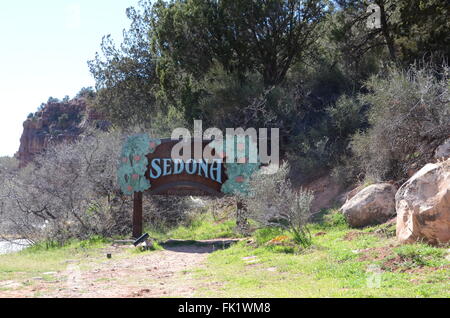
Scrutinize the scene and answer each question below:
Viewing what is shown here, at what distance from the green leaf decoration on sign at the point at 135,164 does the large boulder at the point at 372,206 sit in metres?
6.41

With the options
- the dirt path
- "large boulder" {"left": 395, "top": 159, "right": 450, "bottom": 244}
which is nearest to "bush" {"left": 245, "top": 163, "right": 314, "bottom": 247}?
the dirt path

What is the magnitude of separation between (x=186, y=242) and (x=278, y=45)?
38.8 feet

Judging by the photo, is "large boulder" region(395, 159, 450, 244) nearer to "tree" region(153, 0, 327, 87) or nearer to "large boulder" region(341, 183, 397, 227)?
"large boulder" region(341, 183, 397, 227)

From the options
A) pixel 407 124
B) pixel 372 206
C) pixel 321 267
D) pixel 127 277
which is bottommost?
pixel 127 277

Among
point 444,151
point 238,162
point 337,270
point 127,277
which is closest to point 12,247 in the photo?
point 238,162

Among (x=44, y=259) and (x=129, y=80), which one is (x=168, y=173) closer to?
(x=44, y=259)

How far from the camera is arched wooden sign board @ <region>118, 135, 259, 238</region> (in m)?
14.5

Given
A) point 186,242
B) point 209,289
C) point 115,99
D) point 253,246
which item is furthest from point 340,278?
point 115,99

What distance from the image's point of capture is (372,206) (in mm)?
11469

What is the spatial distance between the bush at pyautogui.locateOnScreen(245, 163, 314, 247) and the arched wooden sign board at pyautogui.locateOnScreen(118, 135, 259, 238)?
7.77 feet

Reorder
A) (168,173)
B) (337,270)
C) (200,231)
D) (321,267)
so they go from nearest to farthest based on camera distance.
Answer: (337,270), (321,267), (168,173), (200,231)

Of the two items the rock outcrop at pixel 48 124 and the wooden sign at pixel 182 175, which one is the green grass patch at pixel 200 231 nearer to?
the wooden sign at pixel 182 175

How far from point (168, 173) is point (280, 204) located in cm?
528
